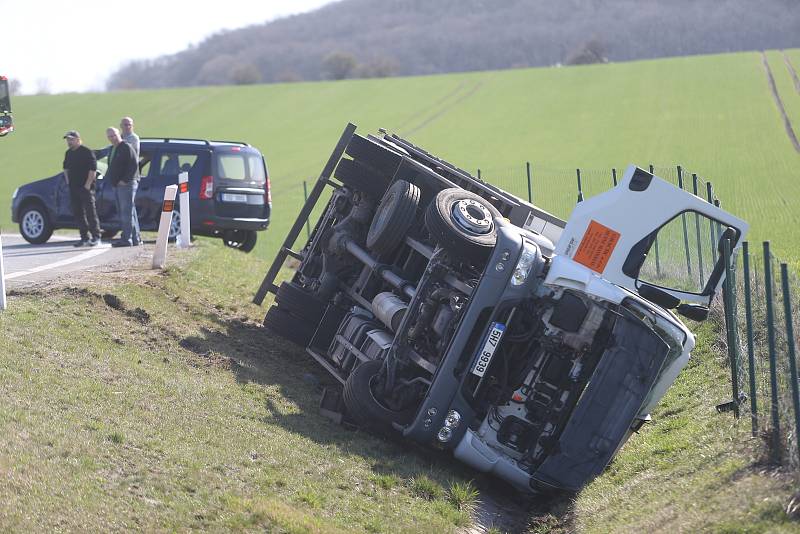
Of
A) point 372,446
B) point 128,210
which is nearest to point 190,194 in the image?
point 128,210

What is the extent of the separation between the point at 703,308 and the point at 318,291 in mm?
4246

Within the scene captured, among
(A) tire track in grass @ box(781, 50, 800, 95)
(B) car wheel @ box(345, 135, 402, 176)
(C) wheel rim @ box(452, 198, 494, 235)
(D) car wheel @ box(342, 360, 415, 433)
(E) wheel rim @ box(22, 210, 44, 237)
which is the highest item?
(A) tire track in grass @ box(781, 50, 800, 95)

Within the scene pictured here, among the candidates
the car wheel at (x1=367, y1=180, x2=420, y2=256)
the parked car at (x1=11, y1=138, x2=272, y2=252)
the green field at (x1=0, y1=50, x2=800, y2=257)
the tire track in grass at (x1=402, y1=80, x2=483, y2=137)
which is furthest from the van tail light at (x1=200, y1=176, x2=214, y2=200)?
the tire track in grass at (x1=402, y1=80, x2=483, y2=137)

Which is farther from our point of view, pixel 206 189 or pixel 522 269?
pixel 206 189

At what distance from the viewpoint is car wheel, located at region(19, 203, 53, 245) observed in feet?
59.2

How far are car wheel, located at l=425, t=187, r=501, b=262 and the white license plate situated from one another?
29.7 ft

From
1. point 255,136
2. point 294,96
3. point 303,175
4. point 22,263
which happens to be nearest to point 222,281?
point 22,263

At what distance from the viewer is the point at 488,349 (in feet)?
26.3

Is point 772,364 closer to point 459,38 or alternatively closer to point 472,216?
point 472,216

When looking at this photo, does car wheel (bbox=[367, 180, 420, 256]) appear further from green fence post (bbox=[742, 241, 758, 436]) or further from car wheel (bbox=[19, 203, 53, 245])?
car wheel (bbox=[19, 203, 53, 245])

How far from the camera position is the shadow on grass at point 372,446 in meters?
7.83

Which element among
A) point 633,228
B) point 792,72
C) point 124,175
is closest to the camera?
point 633,228

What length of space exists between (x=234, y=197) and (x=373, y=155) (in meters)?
7.28

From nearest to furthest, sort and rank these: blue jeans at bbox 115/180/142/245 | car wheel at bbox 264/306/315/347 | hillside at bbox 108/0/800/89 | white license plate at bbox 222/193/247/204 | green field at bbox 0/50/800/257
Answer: car wheel at bbox 264/306/315/347 → blue jeans at bbox 115/180/142/245 → white license plate at bbox 222/193/247/204 → green field at bbox 0/50/800/257 → hillside at bbox 108/0/800/89
